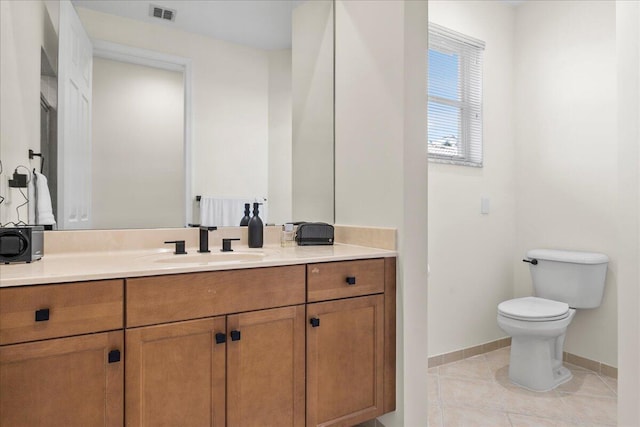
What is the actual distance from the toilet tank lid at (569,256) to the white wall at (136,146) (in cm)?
236

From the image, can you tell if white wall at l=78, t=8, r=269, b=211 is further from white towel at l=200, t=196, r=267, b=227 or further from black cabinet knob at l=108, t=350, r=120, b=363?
black cabinet knob at l=108, t=350, r=120, b=363

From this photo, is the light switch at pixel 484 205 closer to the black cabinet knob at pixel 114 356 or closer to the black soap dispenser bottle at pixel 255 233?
the black soap dispenser bottle at pixel 255 233

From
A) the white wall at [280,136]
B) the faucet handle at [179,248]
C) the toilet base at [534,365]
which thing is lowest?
the toilet base at [534,365]

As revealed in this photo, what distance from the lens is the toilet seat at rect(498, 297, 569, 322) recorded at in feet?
7.42

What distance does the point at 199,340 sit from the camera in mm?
1277

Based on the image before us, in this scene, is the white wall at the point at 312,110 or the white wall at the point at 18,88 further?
the white wall at the point at 312,110

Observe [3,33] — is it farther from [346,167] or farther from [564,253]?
[564,253]

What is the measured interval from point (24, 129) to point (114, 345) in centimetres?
98

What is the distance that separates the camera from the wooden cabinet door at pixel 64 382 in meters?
1.03

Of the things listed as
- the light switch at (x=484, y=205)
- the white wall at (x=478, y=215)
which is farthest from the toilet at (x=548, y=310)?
the light switch at (x=484, y=205)

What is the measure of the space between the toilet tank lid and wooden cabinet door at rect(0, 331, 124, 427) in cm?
262

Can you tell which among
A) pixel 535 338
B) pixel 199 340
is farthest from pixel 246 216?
pixel 535 338

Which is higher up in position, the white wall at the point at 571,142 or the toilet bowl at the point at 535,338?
the white wall at the point at 571,142

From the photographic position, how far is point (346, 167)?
6.65 feet
